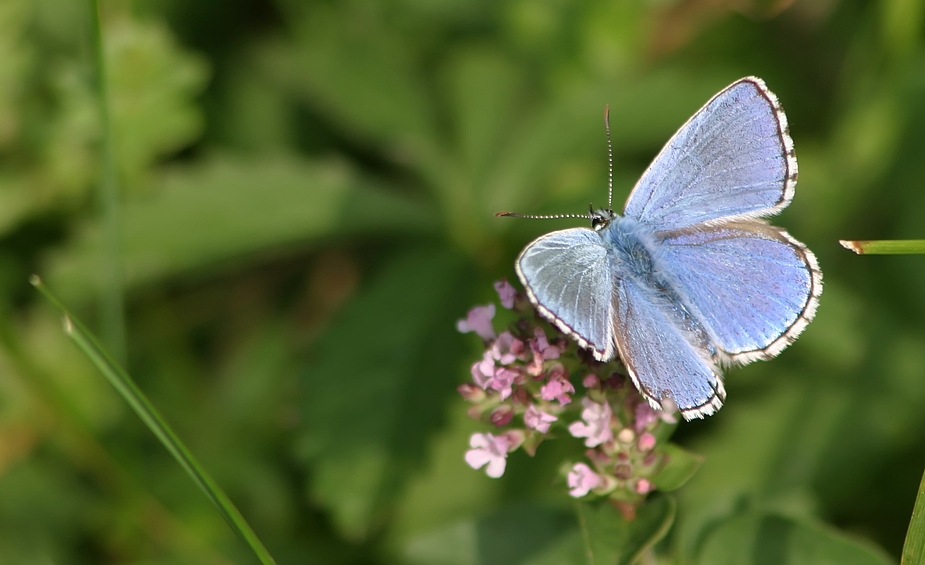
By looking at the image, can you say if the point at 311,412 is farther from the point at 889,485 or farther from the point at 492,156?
the point at 889,485

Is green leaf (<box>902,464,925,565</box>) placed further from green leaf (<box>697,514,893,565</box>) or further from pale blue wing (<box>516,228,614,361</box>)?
pale blue wing (<box>516,228,614,361</box>)

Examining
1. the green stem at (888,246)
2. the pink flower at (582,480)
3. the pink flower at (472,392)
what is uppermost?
the green stem at (888,246)

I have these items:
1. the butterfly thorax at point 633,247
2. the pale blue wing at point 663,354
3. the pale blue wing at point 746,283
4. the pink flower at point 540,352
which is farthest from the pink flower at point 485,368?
the pale blue wing at point 746,283

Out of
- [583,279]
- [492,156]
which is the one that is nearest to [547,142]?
[492,156]

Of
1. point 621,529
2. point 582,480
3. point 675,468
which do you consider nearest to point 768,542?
point 675,468

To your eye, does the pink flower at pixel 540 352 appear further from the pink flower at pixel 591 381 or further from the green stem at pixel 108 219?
the green stem at pixel 108 219
